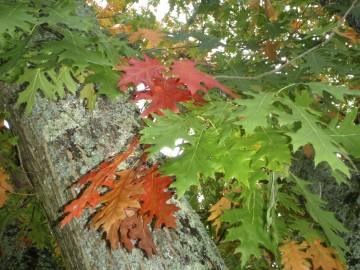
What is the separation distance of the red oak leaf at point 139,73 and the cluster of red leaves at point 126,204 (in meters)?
0.30

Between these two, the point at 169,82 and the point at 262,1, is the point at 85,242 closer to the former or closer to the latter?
the point at 169,82

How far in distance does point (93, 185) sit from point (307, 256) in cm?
166

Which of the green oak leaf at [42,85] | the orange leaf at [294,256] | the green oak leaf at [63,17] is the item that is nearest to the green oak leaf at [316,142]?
the green oak leaf at [63,17]

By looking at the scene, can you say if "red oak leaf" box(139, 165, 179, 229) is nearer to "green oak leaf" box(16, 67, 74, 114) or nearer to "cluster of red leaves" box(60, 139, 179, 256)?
"cluster of red leaves" box(60, 139, 179, 256)

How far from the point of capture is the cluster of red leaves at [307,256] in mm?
2410

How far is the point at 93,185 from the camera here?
1404 mm

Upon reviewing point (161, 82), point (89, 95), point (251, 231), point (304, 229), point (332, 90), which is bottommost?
point (304, 229)

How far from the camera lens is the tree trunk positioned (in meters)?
1.38

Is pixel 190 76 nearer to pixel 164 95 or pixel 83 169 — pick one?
pixel 164 95

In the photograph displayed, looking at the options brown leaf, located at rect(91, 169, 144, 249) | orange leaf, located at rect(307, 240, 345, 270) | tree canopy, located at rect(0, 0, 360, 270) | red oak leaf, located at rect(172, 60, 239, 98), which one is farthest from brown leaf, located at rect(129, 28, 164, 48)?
brown leaf, located at rect(91, 169, 144, 249)

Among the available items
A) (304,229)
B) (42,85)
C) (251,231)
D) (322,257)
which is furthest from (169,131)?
(322,257)

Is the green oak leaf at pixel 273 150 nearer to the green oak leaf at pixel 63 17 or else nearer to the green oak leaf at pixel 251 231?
the green oak leaf at pixel 251 231

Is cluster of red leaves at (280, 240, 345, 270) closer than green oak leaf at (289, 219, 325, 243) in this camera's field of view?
No

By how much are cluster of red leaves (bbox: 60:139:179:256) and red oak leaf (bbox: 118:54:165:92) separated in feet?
1.00
